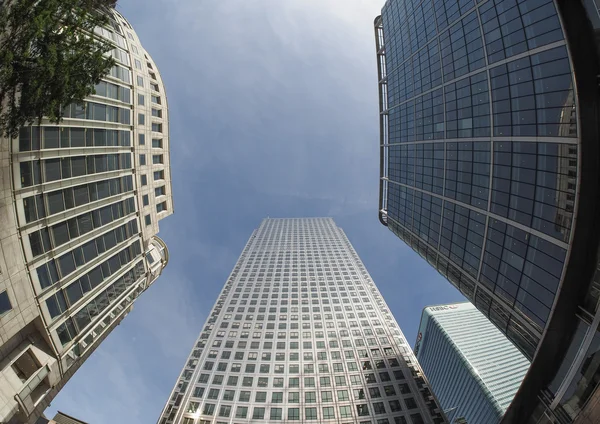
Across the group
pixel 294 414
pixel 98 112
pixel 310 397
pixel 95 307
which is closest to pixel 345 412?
pixel 310 397

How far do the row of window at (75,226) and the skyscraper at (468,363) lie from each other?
418ft

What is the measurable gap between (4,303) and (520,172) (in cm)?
4582

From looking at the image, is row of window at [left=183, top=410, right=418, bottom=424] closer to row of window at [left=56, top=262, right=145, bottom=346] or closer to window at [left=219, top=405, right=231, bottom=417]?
window at [left=219, top=405, right=231, bottom=417]

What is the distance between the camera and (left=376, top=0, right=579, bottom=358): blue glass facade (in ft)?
82.4

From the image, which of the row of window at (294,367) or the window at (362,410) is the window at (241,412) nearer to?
the row of window at (294,367)

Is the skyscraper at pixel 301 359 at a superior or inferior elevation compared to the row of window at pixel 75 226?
inferior

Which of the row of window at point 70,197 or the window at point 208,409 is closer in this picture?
the row of window at point 70,197

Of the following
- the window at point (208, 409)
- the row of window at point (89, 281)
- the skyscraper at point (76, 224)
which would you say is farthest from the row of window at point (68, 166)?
the window at point (208, 409)

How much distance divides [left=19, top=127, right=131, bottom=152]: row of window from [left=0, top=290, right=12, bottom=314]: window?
378 inches

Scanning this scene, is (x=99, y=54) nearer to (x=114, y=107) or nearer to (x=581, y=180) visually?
(x=114, y=107)

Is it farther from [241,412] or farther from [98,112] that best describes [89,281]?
[241,412]

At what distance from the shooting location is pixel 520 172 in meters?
29.3

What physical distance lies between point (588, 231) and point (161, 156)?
151 feet

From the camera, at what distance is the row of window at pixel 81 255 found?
20.6 m
